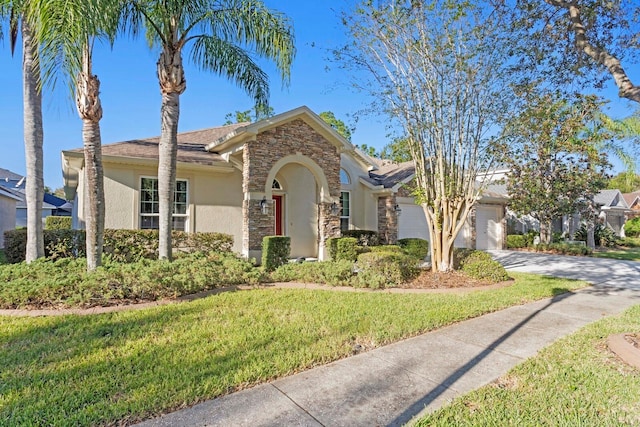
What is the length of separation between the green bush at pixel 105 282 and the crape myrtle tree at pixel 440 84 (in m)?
5.74

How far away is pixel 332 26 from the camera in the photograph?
9.83 m

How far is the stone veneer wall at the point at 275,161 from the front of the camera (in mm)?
11164

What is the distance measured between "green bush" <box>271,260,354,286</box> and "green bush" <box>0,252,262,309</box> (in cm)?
82

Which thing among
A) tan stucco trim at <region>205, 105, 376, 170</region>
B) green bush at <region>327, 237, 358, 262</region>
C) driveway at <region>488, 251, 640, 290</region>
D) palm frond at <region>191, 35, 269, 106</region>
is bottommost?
driveway at <region>488, 251, 640, 290</region>

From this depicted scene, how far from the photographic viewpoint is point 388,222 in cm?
1554

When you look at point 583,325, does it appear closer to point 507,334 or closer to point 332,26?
point 507,334

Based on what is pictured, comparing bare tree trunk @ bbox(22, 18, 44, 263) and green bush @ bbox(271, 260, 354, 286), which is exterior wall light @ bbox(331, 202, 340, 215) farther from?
bare tree trunk @ bbox(22, 18, 44, 263)

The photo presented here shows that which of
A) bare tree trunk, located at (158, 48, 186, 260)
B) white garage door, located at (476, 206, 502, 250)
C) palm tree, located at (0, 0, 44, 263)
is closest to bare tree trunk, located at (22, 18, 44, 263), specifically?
palm tree, located at (0, 0, 44, 263)

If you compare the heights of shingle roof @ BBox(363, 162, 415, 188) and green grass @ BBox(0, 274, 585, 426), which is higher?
shingle roof @ BBox(363, 162, 415, 188)

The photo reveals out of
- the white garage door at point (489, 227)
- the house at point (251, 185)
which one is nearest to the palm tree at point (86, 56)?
the house at point (251, 185)

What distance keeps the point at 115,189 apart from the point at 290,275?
6.29 meters

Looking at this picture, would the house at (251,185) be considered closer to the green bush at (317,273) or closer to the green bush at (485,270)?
the green bush at (317,273)

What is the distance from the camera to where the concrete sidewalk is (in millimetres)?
3020

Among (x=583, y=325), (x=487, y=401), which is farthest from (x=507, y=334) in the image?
(x=487, y=401)
